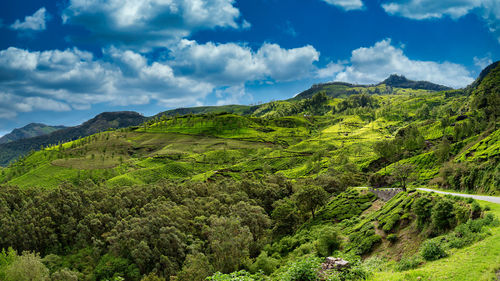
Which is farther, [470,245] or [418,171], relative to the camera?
[418,171]

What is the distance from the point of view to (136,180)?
191 metres

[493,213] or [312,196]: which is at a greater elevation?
[493,213]

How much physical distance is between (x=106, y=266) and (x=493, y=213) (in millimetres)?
78051

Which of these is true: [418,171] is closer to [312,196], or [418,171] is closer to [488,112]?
[312,196]

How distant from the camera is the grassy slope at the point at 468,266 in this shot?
677 inches

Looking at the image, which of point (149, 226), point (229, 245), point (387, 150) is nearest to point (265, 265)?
point (229, 245)

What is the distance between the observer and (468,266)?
18.4m

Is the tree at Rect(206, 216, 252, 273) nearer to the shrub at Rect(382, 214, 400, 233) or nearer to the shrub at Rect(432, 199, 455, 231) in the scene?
the shrub at Rect(382, 214, 400, 233)

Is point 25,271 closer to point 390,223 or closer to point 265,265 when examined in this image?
point 265,265

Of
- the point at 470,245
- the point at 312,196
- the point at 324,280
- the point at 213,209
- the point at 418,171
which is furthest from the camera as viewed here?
the point at 418,171

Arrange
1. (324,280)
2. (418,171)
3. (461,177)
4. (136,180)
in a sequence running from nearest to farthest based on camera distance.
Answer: (324,280) < (461,177) < (418,171) < (136,180)

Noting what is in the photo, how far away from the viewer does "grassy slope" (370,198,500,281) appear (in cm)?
1720

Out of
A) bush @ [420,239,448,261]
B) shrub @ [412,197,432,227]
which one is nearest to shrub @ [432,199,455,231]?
shrub @ [412,197,432,227]

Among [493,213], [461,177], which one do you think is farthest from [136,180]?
[493,213]
